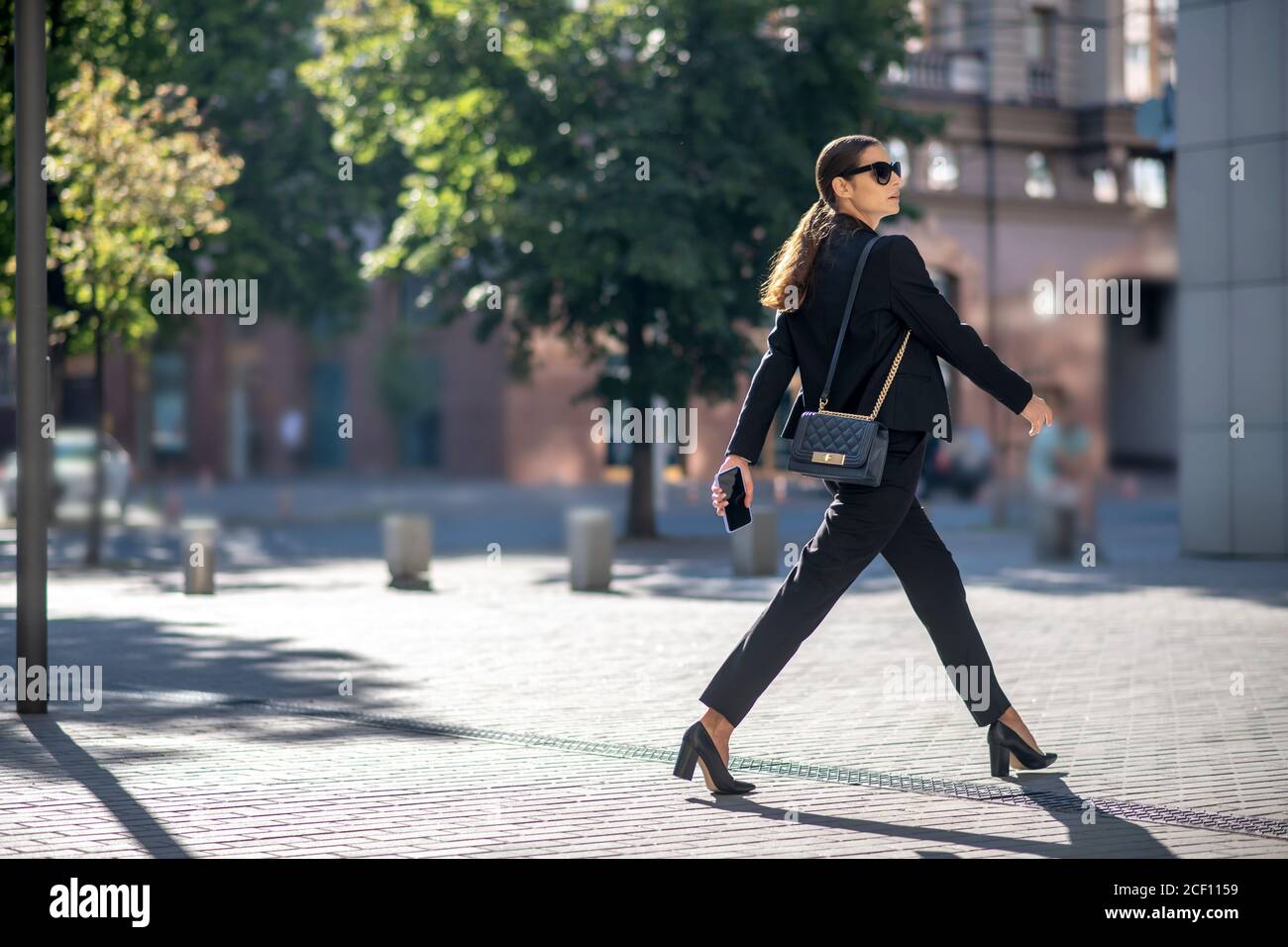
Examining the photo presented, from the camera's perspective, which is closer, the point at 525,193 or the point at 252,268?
the point at 525,193

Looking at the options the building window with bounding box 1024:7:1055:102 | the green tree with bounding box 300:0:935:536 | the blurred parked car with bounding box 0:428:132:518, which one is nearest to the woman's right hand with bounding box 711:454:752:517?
the green tree with bounding box 300:0:935:536

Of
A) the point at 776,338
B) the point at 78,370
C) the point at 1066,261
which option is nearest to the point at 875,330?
the point at 776,338

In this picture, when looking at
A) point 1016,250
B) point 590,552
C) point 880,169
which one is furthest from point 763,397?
point 1016,250

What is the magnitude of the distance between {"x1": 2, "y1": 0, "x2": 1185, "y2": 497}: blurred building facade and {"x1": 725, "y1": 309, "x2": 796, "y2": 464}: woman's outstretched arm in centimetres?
3274

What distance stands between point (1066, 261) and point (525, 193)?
25.0 m

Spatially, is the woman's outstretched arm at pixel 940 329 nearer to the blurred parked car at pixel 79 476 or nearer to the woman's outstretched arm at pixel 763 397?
the woman's outstretched arm at pixel 763 397

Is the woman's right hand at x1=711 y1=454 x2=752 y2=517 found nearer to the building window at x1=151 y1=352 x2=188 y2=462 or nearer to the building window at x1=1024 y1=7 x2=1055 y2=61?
the building window at x1=1024 y1=7 x2=1055 y2=61

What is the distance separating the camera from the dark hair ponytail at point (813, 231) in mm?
6180

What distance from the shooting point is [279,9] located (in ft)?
98.7

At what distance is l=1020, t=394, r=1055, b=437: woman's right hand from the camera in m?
5.88

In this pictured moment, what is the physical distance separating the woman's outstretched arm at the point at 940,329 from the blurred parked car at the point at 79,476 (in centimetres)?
2347

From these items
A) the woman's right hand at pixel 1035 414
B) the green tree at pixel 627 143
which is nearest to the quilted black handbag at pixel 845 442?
the woman's right hand at pixel 1035 414

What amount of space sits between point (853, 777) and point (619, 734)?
130cm
